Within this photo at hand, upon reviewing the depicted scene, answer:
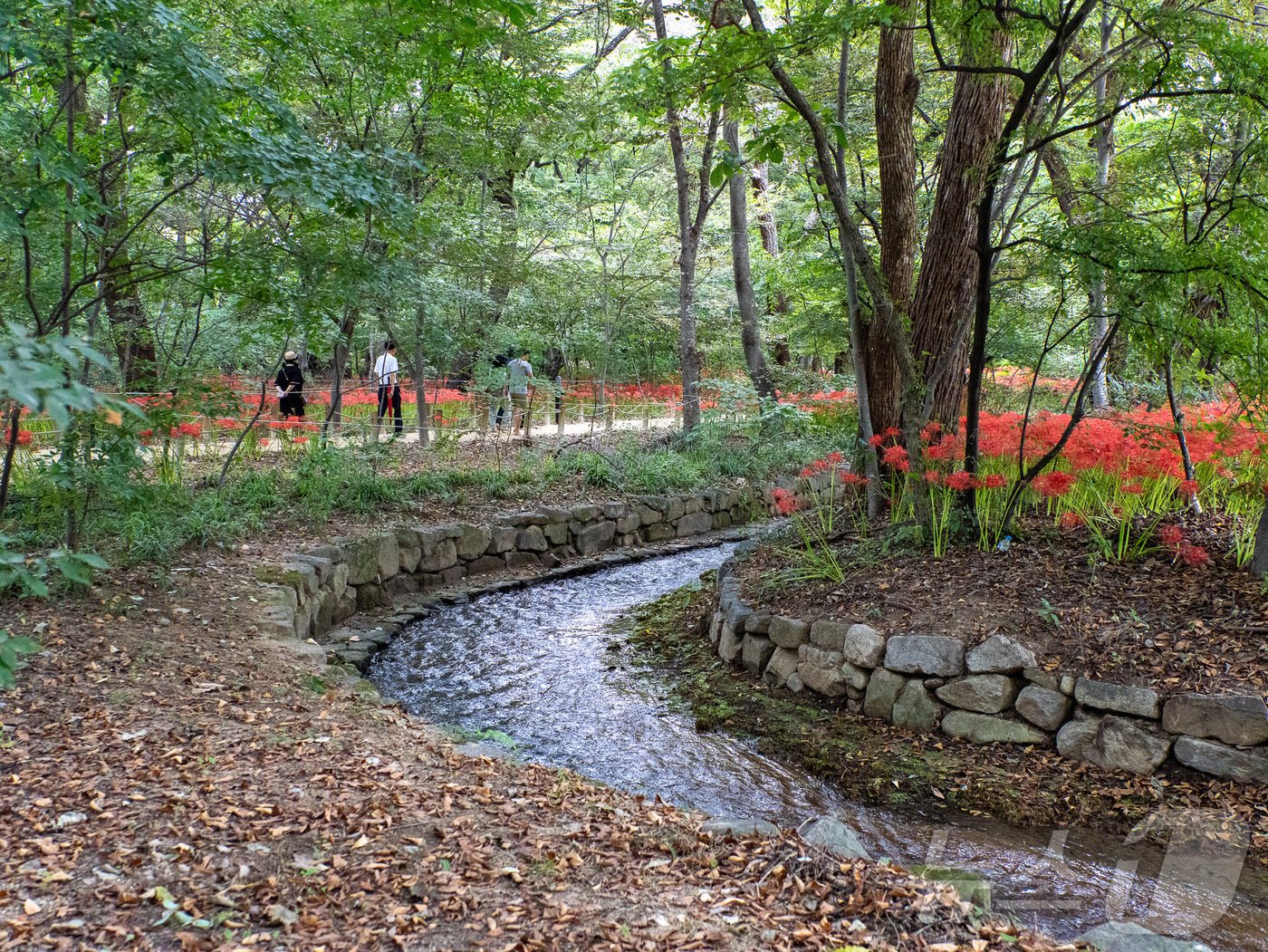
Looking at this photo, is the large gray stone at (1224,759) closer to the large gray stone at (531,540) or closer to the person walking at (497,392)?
the large gray stone at (531,540)

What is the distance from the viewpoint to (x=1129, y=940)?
7.47 feet

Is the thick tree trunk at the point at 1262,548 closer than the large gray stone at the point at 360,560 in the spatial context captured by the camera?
Yes

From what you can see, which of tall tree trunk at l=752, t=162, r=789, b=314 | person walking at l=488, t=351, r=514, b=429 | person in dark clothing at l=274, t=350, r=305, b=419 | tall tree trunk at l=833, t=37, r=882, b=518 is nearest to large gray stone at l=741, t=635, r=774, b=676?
tall tree trunk at l=833, t=37, r=882, b=518

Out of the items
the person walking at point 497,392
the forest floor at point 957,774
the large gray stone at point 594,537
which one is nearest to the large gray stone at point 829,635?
the forest floor at point 957,774

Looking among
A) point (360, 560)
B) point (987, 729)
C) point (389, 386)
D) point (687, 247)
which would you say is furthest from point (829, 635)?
point (687, 247)

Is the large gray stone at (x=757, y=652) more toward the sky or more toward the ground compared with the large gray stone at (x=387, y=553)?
more toward the ground

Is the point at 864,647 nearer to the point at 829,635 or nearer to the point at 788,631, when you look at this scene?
the point at 829,635

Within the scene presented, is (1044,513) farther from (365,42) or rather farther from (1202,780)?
(365,42)

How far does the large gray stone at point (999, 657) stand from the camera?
3.88 m

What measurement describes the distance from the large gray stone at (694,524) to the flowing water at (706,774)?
3.13 m

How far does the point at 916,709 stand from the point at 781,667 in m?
0.88

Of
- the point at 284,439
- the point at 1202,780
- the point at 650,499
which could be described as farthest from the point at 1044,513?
the point at 284,439

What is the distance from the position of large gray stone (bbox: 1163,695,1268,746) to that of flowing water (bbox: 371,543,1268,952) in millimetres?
409

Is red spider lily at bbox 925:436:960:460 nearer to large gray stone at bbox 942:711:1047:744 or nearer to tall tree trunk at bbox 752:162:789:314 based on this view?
large gray stone at bbox 942:711:1047:744
